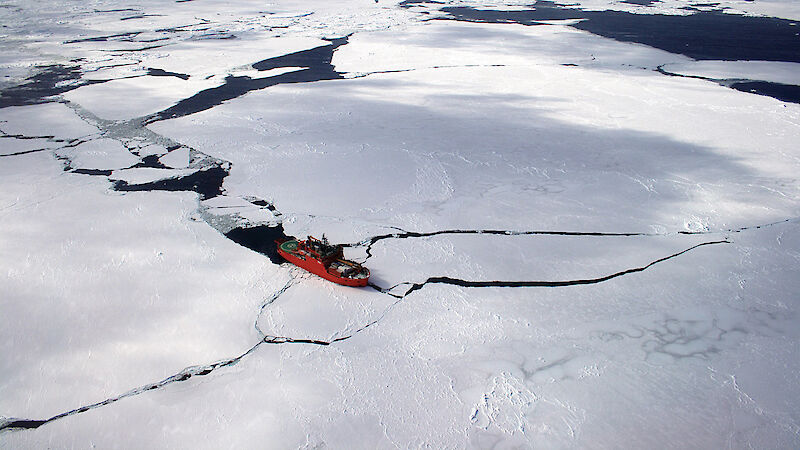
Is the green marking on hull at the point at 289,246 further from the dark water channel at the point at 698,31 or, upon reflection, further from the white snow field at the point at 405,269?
the dark water channel at the point at 698,31

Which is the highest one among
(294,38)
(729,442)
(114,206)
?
(294,38)

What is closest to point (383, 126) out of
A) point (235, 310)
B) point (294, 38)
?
point (235, 310)

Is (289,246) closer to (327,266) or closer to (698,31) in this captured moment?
(327,266)

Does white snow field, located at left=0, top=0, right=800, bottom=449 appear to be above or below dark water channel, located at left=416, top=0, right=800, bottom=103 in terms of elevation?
below

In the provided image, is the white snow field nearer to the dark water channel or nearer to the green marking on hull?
the green marking on hull

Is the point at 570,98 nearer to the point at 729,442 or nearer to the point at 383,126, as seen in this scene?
the point at 383,126

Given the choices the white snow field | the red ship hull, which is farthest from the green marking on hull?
the white snow field
